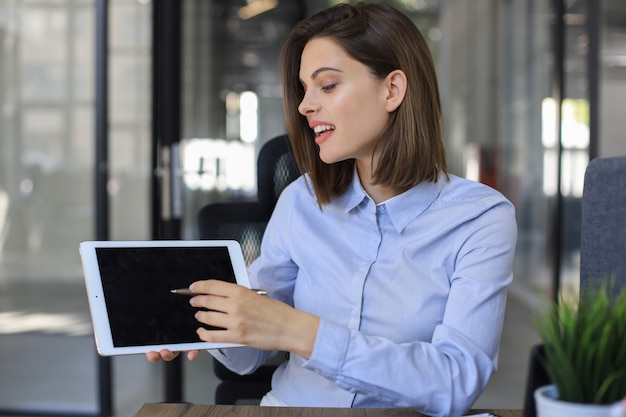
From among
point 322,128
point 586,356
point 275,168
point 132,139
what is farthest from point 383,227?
point 132,139

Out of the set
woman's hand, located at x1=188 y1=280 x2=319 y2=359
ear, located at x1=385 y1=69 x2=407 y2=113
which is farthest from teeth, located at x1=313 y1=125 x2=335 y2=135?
woman's hand, located at x1=188 y1=280 x2=319 y2=359

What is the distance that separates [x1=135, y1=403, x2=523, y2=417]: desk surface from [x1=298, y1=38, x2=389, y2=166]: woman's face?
1.40 ft

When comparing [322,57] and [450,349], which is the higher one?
[322,57]

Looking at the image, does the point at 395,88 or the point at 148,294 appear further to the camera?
the point at 395,88

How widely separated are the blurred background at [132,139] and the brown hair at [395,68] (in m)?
1.58

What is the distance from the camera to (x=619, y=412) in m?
0.52

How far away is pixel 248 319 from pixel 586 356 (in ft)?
1.51

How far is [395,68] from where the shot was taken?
131cm

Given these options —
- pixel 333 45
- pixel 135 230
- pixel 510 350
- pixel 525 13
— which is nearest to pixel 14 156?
pixel 135 230

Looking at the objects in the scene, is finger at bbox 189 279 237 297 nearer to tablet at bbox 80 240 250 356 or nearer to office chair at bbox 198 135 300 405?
tablet at bbox 80 240 250 356

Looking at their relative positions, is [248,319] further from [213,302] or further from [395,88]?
[395,88]

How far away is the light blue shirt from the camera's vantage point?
1078mm

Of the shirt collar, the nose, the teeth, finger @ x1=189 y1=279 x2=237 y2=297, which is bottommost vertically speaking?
finger @ x1=189 y1=279 x2=237 y2=297

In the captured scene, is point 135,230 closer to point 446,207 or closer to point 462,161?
point 446,207
